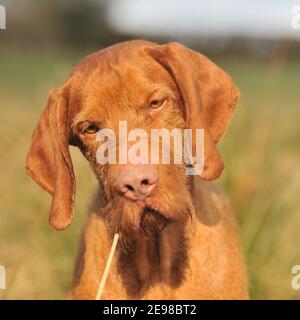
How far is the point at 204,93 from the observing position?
390 centimetres

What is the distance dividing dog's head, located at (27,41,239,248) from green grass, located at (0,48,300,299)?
1.43m

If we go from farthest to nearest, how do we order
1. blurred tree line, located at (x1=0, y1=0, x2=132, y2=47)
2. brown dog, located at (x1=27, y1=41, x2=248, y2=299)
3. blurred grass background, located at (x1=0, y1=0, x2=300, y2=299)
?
1. blurred tree line, located at (x1=0, y1=0, x2=132, y2=47)
2. blurred grass background, located at (x1=0, y1=0, x2=300, y2=299)
3. brown dog, located at (x1=27, y1=41, x2=248, y2=299)

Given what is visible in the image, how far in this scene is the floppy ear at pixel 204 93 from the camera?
12.3ft

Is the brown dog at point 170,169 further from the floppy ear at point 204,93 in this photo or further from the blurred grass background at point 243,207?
the blurred grass background at point 243,207

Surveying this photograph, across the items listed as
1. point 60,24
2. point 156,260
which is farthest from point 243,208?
point 60,24

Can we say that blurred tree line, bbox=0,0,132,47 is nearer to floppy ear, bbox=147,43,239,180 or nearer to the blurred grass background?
the blurred grass background

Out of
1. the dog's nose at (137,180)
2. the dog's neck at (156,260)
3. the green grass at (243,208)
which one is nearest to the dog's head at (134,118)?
the dog's nose at (137,180)

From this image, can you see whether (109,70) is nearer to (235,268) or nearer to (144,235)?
(144,235)

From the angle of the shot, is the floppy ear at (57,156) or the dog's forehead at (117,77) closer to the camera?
the dog's forehead at (117,77)

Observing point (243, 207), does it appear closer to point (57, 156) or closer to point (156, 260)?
point (156, 260)

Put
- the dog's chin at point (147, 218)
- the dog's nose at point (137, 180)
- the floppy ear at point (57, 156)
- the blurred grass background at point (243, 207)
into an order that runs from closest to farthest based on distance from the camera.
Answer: the dog's nose at point (137, 180), the dog's chin at point (147, 218), the floppy ear at point (57, 156), the blurred grass background at point (243, 207)

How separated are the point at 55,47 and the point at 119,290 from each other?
18.9 metres

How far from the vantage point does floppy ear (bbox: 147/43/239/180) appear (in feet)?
12.3

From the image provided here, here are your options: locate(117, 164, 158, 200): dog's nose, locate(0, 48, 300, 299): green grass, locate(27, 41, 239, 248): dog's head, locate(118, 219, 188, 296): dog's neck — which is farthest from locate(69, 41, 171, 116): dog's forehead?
locate(0, 48, 300, 299): green grass
